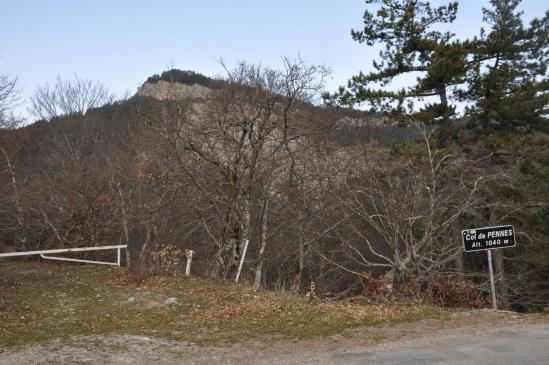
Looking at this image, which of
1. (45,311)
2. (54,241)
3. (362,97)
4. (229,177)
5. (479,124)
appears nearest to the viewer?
(45,311)

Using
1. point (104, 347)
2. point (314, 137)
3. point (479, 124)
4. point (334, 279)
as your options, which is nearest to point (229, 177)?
point (314, 137)

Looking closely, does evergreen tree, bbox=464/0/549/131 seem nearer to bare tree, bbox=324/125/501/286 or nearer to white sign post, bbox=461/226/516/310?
bare tree, bbox=324/125/501/286

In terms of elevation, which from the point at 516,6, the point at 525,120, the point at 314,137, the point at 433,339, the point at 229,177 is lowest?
the point at 433,339

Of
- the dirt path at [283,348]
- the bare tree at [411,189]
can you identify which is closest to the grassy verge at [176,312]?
the dirt path at [283,348]

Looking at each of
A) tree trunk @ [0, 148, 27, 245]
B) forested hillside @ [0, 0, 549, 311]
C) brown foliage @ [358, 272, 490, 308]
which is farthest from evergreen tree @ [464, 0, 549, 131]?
tree trunk @ [0, 148, 27, 245]

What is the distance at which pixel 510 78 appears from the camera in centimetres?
2250

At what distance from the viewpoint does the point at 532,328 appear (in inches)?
303

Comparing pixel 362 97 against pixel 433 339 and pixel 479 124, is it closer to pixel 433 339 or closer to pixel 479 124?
pixel 479 124

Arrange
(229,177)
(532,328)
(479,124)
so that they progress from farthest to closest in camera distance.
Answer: (479,124) < (229,177) < (532,328)

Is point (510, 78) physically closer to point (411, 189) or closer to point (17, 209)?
point (411, 189)

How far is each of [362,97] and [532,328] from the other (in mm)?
14910

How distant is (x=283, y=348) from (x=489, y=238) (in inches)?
180

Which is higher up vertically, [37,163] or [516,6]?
[516,6]

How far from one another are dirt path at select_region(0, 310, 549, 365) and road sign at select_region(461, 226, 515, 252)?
147cm
